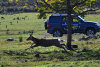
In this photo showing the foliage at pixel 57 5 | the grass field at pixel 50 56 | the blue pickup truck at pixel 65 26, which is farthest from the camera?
the blue pickup truck at pixel 65 26

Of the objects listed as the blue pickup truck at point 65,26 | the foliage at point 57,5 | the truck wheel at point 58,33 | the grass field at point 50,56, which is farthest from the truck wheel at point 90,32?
the foliage at point 57,5

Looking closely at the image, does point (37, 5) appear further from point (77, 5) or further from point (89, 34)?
point (89, 34)

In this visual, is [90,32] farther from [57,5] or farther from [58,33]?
[57,5]

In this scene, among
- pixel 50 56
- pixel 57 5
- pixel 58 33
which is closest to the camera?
pixel 50 56

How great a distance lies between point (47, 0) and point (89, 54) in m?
4.80

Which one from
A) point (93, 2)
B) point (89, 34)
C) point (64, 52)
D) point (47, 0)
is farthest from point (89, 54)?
point (89, 34)

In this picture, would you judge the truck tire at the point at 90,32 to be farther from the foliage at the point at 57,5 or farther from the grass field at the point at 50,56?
the foliage at the point at 57,5

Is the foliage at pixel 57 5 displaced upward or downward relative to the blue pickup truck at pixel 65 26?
upward

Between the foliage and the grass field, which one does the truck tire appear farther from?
the foliage

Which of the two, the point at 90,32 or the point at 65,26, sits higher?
the point at 65,26

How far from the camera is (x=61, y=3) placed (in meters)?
17.5

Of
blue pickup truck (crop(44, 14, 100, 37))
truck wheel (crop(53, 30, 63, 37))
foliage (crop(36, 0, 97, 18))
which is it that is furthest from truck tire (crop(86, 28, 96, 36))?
foliage (crop(36, 0, 97, 18))

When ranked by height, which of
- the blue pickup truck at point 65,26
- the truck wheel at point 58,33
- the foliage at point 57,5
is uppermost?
the foliage at point 57,5

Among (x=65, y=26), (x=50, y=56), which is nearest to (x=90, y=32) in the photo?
(x=65, y=26)
